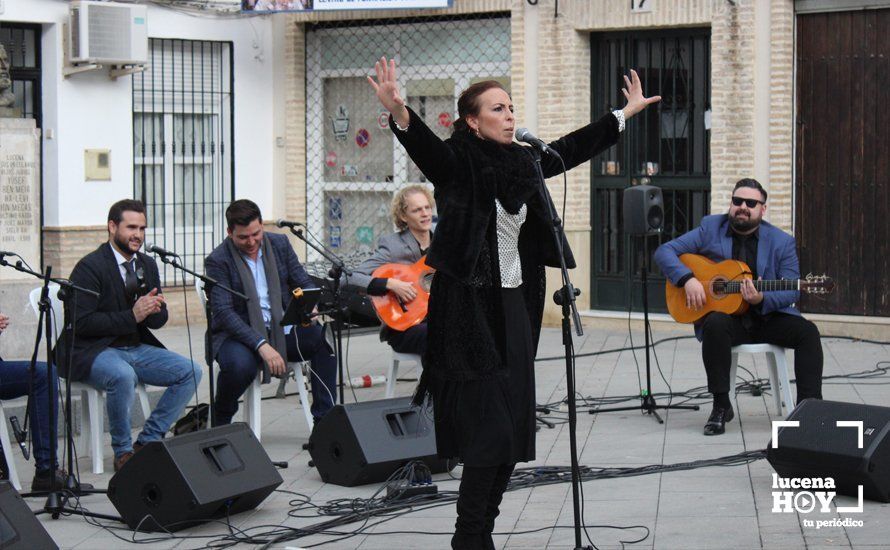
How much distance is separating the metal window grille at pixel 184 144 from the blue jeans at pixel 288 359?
228 inches

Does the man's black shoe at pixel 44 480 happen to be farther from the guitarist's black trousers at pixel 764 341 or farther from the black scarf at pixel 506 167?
the guitarist's black trousers at pixel 764 341

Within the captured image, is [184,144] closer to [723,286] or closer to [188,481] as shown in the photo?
[723,286]

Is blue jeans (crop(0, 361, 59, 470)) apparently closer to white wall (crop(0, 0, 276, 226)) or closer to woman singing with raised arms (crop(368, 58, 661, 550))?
woman singing with raised arms (crop(368, 58, 661, 550))

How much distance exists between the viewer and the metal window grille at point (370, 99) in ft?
43.9

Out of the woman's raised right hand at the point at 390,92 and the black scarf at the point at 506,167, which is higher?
the woman's raised right hand at the point at 390,92

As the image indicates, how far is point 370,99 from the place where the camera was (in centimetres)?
1401

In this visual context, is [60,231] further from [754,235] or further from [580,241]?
[754,235]

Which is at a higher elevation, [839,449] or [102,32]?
[102,32]

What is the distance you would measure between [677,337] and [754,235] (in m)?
3.81

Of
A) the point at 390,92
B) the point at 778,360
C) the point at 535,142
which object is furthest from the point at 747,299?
the point at 390,92

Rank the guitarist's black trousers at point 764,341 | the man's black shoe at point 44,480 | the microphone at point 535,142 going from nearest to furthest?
the microphone at point 535,142 → the man's black shoe at point 44,480 → the guitarist's black trousers at point 764,341

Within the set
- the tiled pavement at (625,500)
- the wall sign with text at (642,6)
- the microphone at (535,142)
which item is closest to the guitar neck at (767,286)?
the tiled pavement at (625,500)

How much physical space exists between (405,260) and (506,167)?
11.3ft

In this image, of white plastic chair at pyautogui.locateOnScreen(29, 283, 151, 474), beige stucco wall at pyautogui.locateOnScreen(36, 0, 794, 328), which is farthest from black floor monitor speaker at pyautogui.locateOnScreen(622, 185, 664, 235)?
beige stucco wall at pyautogui.locateOnScreen(36, 0, 794, 328)
